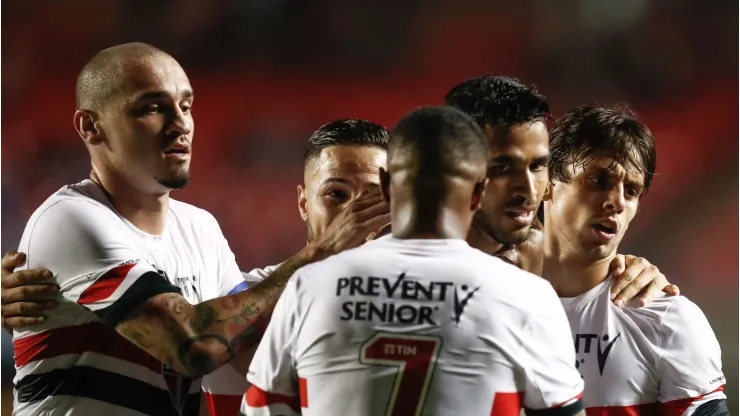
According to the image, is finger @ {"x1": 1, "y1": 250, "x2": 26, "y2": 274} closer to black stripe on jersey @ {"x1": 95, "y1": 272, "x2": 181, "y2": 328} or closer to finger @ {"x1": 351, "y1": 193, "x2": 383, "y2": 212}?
black stripe on jersey @ {"x1": 95, "y1": 272, "x2": 181, "y2": 328}

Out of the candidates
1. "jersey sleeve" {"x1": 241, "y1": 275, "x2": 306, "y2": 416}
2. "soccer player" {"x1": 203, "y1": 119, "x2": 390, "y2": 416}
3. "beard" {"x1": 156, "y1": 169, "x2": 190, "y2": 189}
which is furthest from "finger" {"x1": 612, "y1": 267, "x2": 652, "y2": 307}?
"beard" {"x1": 156, "y1": 169, "x2": 190, "y2": 189}

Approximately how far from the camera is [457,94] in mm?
3598

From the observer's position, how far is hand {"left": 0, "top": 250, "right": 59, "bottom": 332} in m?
3.43

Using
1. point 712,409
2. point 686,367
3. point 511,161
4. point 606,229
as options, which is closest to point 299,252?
point 511,161

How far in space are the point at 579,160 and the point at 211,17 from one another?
4287 mm

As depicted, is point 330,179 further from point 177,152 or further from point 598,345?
point 598,345

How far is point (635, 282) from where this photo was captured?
360 centimetres

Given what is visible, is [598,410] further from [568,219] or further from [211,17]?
[211,17]

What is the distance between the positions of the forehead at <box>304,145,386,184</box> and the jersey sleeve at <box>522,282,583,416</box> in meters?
1.66

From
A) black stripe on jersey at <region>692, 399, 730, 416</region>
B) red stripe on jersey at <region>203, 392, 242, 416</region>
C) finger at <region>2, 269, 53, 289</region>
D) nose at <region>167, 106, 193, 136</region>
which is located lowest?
red stripe on jersey at <region>203, 392, 242, 416</region>

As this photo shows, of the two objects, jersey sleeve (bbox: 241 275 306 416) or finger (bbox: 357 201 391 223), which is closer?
jersey sleeve (bbox: 241 275 306 416)

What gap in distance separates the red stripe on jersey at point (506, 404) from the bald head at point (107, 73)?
2069 mm

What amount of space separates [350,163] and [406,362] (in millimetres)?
1799

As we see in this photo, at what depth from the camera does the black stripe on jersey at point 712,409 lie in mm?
3363
